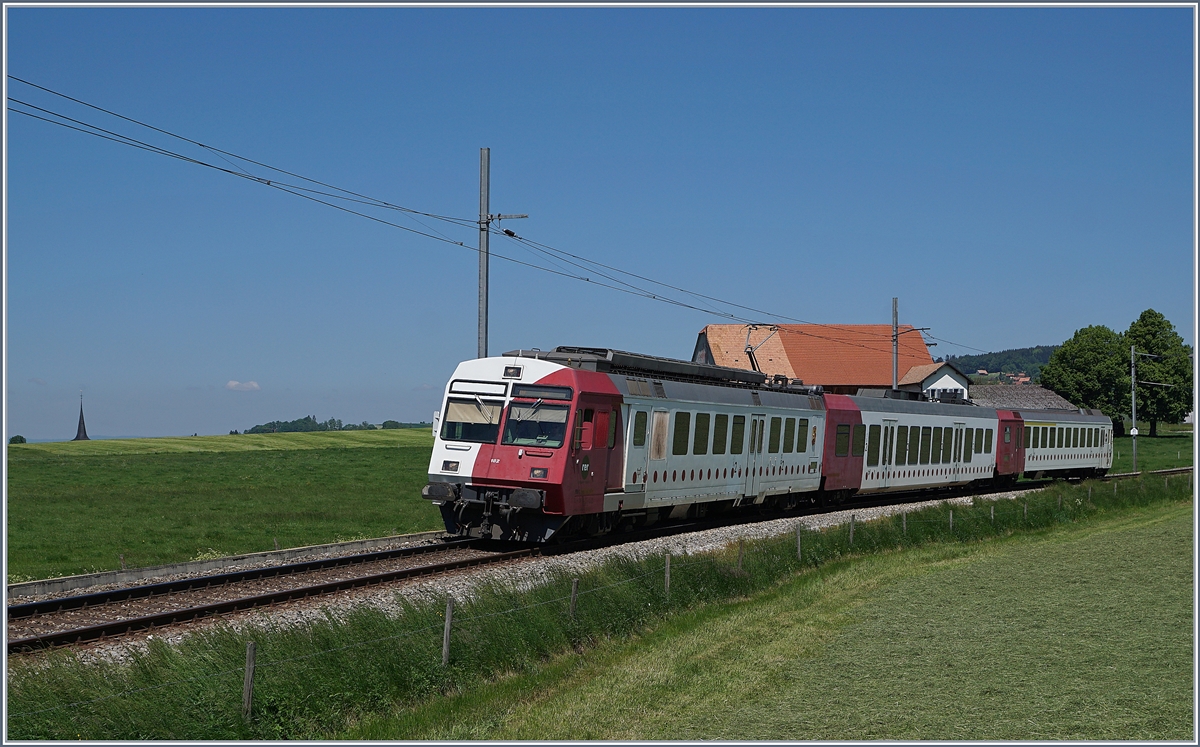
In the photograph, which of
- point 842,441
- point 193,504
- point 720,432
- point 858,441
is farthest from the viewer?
point 193,504

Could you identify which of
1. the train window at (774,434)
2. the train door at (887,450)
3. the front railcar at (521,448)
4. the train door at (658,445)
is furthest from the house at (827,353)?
the front railcar at (521,448)

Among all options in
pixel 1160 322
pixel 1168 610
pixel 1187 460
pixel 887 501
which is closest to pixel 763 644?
pixel 1168 610

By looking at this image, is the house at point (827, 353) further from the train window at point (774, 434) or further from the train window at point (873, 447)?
the train window at point (774, 434)

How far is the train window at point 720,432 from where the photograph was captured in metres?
25.6

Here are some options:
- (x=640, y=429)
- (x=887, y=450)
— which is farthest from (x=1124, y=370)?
(x=640, y=429)

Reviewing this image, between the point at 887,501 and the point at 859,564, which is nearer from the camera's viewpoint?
the point at 859,564

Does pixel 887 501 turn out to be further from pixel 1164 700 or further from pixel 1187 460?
pixel 1187 460

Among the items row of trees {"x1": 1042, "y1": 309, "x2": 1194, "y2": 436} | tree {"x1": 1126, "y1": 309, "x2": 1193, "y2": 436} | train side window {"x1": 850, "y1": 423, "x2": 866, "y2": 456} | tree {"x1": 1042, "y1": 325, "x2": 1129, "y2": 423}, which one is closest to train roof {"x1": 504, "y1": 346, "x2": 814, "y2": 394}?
train side window {"x1": 850, "y1": 423, "x2": 866, "y2": 456}

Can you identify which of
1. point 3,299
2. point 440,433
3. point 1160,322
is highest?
point 1160,322

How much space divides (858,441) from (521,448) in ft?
51.6

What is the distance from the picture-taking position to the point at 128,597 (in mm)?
15906

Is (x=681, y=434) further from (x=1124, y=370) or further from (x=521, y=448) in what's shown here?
(x=1124, y=370)

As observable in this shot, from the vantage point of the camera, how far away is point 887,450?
3538 centimetres

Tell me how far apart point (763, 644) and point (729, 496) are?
11.7 meters
